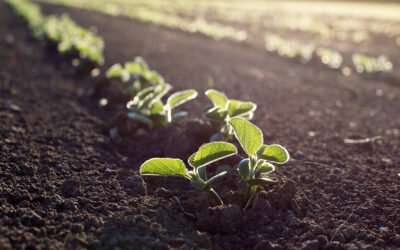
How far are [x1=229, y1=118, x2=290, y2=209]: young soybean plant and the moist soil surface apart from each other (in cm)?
18

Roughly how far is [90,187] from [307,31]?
45.7 feet

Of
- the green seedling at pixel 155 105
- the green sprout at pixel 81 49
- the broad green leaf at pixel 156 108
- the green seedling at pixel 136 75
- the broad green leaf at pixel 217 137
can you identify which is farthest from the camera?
the green sprout at pixel 81 49

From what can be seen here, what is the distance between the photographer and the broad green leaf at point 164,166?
174 cm

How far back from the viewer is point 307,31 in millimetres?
14359

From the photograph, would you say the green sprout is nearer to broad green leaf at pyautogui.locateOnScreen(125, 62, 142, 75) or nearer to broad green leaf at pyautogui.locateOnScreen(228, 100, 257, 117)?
broad green leaf at pyautogui.locateOnScreen(125, 62, 142, 75)

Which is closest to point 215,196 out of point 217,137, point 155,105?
point 217,137

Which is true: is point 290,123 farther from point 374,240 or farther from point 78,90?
point 78,90

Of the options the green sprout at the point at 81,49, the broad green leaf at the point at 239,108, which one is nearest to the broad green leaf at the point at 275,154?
the broad green leaf at the point at 239,108

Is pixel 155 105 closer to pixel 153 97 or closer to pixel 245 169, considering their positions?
pixel 153 97

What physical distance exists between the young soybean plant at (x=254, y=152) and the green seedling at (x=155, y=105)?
0.78m

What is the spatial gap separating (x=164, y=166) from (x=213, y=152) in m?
0.26

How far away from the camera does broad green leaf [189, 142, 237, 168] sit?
170cm

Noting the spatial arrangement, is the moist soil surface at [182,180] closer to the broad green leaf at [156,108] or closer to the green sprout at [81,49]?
the broad green leaf at [156,108]

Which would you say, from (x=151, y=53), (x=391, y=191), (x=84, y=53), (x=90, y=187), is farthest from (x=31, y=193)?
(x=151, y=53)
